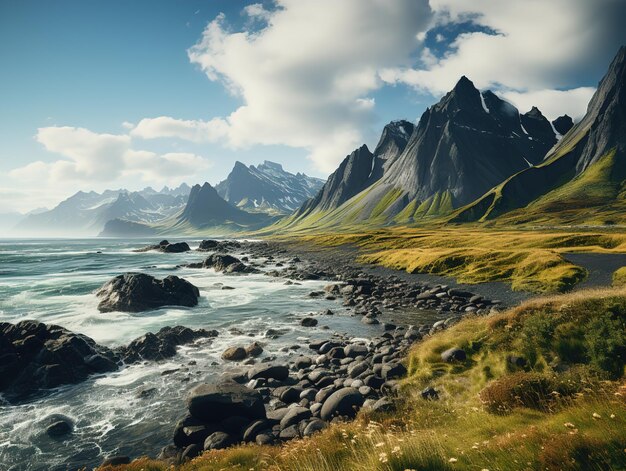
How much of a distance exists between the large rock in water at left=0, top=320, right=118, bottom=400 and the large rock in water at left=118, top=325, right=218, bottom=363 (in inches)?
44.8

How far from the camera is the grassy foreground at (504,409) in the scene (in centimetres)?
637

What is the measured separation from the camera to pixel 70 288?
56.1 meters

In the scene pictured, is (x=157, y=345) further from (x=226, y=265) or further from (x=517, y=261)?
(x=226, y=265)

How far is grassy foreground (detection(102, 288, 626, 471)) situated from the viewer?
6.37 meters

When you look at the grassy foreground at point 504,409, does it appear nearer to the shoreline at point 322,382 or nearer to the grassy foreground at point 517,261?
the shoreline at point 322,382

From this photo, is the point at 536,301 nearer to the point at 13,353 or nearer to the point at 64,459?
the point at 64,459

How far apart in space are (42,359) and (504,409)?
2677cm

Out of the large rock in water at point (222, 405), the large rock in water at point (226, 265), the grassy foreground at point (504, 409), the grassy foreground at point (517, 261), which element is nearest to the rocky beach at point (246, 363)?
the large rock in water at point (222, 405)

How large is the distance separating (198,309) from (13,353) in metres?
19.9

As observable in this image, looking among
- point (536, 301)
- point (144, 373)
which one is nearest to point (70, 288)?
point (144, 373)

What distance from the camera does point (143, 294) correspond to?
138 ft

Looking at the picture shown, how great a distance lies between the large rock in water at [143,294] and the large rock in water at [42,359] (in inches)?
565

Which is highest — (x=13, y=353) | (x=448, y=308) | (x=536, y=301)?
(x=536, y=301)

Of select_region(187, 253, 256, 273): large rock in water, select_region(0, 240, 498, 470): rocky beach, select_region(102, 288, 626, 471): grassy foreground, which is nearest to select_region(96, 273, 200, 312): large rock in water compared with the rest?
select_region(0, 240, 498, 470): rocky beach
